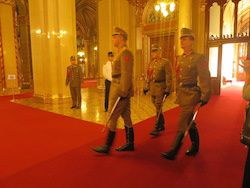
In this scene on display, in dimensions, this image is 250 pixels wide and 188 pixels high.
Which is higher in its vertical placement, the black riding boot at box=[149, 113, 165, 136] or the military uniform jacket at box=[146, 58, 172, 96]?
the military uniform jacket at box=[146, 58, 172, 96]

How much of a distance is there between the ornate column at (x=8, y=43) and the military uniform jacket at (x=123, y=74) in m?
10.3

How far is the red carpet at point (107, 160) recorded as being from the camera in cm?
282

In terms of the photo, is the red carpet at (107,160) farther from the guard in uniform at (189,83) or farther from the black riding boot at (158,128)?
the guard in uniform at (189,83)

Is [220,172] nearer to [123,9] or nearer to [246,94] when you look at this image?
[246,94]

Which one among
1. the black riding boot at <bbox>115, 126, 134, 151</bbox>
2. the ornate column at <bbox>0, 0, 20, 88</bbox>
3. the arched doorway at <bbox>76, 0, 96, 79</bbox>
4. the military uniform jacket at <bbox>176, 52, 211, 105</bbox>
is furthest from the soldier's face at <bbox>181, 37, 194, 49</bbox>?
the arched doorway at <bbox>76, 0, 96, 79</bbox>

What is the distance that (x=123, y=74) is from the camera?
336cm

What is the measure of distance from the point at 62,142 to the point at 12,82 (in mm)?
9334

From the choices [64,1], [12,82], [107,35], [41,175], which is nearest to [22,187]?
[41,175]

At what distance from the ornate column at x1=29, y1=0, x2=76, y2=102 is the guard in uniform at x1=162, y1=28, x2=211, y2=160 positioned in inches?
242

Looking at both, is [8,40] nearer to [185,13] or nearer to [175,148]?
[185,13]

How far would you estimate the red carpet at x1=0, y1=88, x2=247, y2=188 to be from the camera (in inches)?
111

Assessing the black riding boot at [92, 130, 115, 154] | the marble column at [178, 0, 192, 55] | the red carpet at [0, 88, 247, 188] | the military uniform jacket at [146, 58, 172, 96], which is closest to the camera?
the red carpet at [0, 88, 247, 188]

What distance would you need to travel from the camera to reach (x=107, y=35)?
11672 mm

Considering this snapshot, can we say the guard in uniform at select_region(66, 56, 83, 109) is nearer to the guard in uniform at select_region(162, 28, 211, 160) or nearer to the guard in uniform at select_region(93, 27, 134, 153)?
the guard in uniform at select_region(93, 27, 134, 153)
